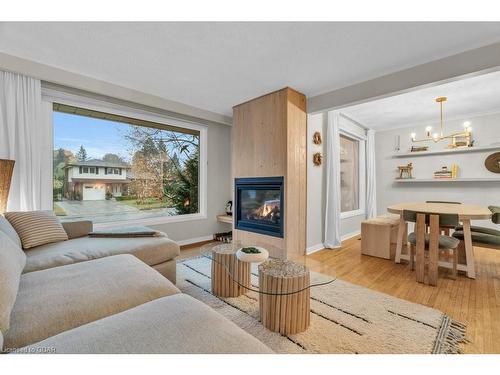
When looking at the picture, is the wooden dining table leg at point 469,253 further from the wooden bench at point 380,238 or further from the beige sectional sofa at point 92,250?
the beige sectional sofa at point 92,250

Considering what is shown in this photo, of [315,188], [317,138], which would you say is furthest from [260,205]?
[317,138]

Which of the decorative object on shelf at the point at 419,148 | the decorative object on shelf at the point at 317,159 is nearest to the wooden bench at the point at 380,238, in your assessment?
the decorative object on shelf at the point at 317,159

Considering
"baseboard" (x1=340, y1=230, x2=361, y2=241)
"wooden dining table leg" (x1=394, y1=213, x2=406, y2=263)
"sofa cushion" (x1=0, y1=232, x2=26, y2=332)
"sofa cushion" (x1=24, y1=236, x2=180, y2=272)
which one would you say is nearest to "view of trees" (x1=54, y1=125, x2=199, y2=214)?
"sofa cushion" (x1=24, y1=236, x2=180, y2=272)

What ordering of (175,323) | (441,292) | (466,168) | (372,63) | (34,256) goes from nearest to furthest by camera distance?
(175,323) < (34,256) < (441,292) < (372,63) < (466,168)

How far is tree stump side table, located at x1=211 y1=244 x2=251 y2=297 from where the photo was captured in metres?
1.98

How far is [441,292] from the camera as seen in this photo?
2.15 m

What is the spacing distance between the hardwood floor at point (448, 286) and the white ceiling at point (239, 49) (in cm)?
190

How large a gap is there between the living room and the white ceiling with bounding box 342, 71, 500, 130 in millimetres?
45

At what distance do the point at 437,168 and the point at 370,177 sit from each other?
1.18 m

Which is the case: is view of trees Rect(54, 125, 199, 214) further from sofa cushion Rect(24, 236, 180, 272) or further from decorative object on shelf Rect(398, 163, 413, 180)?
decorative object on shelf Rect(398, 163, 413, 180)

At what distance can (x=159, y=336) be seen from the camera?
0.82 m
